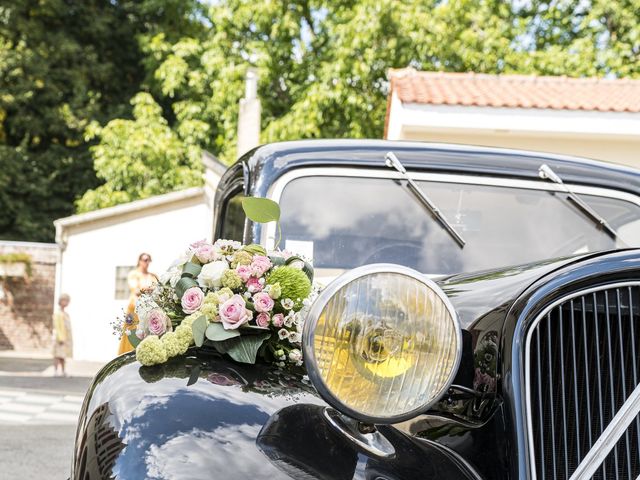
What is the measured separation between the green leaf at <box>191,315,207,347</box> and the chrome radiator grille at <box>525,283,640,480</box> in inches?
29.2

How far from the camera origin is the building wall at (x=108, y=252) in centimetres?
1869

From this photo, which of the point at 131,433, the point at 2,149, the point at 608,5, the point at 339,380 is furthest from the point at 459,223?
the point at 2,149

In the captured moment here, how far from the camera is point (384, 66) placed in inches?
768

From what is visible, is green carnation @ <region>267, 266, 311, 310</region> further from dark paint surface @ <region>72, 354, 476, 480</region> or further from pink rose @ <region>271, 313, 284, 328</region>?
dark paint surface @ <region>72, 354, 476, 480</region>

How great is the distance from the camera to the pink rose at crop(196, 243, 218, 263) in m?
2.26

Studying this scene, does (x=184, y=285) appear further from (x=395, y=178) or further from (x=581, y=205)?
(x=581, y=205)

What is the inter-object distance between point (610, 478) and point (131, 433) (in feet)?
3.21

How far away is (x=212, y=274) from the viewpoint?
7.09 ft

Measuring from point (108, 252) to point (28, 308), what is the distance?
128 inches

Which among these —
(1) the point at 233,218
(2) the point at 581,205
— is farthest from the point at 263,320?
(1) the point at 233,218

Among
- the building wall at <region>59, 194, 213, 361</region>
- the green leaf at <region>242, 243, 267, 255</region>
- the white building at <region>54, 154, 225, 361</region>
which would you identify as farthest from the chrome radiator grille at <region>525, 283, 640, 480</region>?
the building wall at <region>59, 194, 213, 361</region>

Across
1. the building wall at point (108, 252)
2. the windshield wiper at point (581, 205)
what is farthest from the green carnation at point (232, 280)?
the building wall at point (108, 252)

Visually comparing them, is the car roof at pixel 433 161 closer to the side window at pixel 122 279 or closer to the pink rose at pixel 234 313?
the pink rose at pixel 234 313

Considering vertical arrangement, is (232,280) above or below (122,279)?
above
